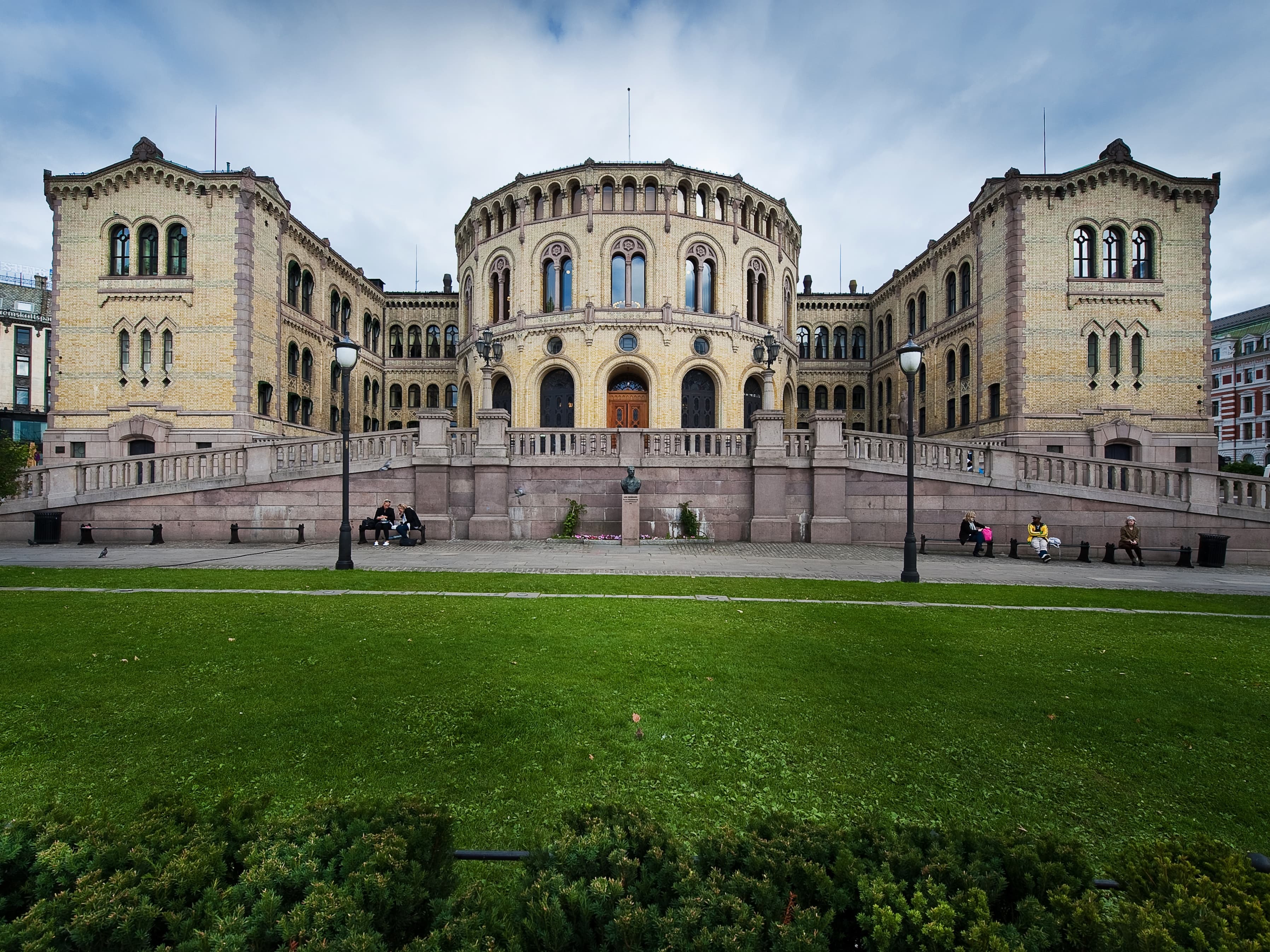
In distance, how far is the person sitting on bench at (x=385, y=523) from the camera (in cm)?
1822

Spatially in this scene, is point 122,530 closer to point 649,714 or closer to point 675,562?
point 675,562

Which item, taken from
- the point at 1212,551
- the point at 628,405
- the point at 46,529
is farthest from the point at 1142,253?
the point at 46,529

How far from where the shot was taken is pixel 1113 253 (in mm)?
31688

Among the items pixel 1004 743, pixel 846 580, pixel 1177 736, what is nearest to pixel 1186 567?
pixel 846 580

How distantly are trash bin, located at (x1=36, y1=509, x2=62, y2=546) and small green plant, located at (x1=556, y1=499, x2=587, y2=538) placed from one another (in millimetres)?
15060

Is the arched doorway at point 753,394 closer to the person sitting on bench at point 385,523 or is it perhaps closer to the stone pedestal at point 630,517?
the stone pedestal at point 630,517

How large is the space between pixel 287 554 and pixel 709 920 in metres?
16.5

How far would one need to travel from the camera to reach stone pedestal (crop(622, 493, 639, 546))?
1861cm

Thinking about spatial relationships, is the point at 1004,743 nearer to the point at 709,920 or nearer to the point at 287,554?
the point at 709,920

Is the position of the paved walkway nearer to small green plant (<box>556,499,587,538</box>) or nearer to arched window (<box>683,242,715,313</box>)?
small green plant (<box>556,499,587,538</box>)

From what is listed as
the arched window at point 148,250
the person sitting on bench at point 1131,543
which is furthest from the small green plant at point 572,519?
the arched window at point 148,250

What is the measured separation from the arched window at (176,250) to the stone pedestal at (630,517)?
27.1 meters

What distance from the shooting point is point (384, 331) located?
4788 centimetres

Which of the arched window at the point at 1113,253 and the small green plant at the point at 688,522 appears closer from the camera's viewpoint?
the small green plant at the point at 688,522
